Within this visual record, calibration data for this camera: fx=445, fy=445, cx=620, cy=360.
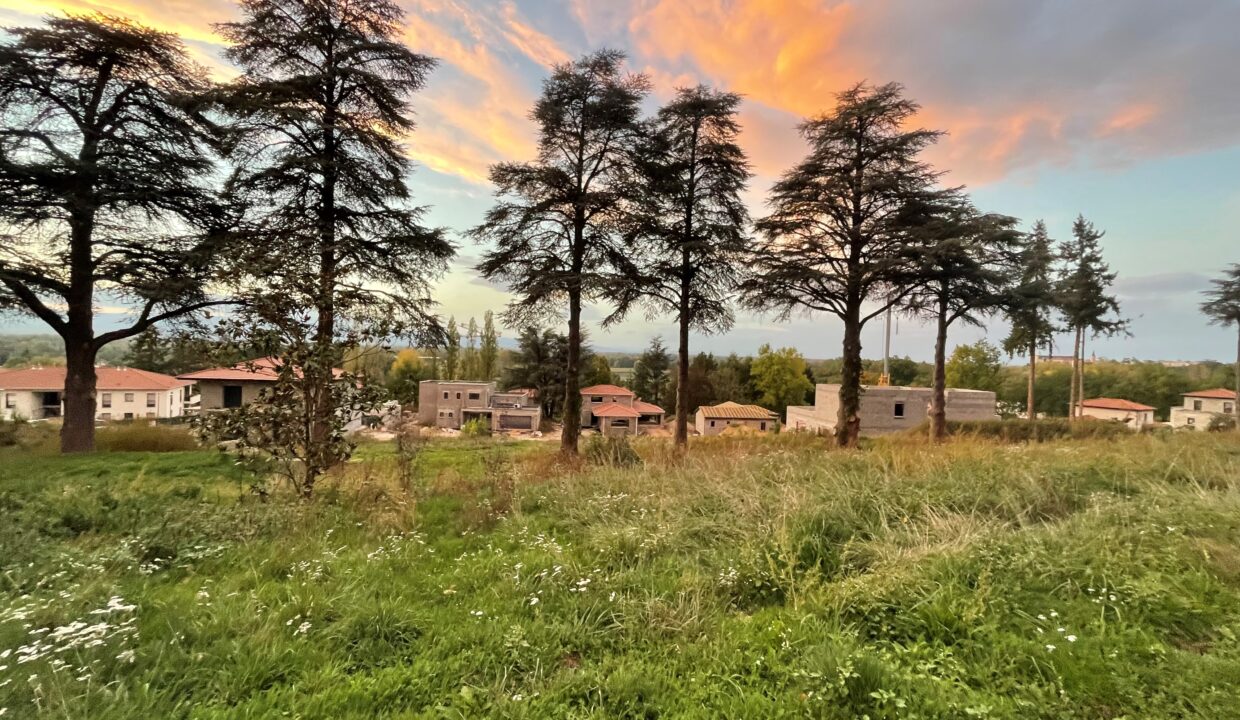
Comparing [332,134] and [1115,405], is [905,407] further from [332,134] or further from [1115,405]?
[332,134]

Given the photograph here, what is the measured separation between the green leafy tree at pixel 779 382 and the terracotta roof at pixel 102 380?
182 feet

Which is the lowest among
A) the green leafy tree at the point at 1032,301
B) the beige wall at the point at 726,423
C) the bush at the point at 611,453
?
the beige wall at the point at 726,423

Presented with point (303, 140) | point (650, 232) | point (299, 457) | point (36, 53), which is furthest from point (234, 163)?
point (650, 232)

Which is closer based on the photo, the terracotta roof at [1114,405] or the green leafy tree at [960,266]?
the green leafy tree at [960,266]

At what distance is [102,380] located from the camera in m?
A: 39.4

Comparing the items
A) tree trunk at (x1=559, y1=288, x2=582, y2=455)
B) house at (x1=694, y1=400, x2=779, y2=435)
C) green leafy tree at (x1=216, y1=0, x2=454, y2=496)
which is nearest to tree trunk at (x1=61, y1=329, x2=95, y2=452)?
green leafy tree at (x1=216, y1=0, x2=454, y2=496)

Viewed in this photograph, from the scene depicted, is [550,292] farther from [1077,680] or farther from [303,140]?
[1077,680]

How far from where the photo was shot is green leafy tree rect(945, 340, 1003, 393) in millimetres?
42938

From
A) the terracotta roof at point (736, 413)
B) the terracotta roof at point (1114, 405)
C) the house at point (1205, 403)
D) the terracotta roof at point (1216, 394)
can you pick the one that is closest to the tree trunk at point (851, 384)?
the terracotta roof at point (736, 413)

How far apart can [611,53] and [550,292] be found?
6.99 meters

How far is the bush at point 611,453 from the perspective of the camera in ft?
30.8

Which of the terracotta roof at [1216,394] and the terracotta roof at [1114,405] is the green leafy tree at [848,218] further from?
the terracotta roof at [1216,394]

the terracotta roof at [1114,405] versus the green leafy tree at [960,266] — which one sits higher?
the green leafy tree at [960,266]

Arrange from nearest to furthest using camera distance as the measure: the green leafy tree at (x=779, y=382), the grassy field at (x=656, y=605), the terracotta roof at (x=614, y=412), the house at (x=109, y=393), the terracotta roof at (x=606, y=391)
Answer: the grassy field at (x=656, y=605)
the house at (x=109, y=393)
the terracotta roof at (x=614, y=412)
the terracotta roof at (x=606, y=391)
the green leafy tree at (x=779, y=382)
